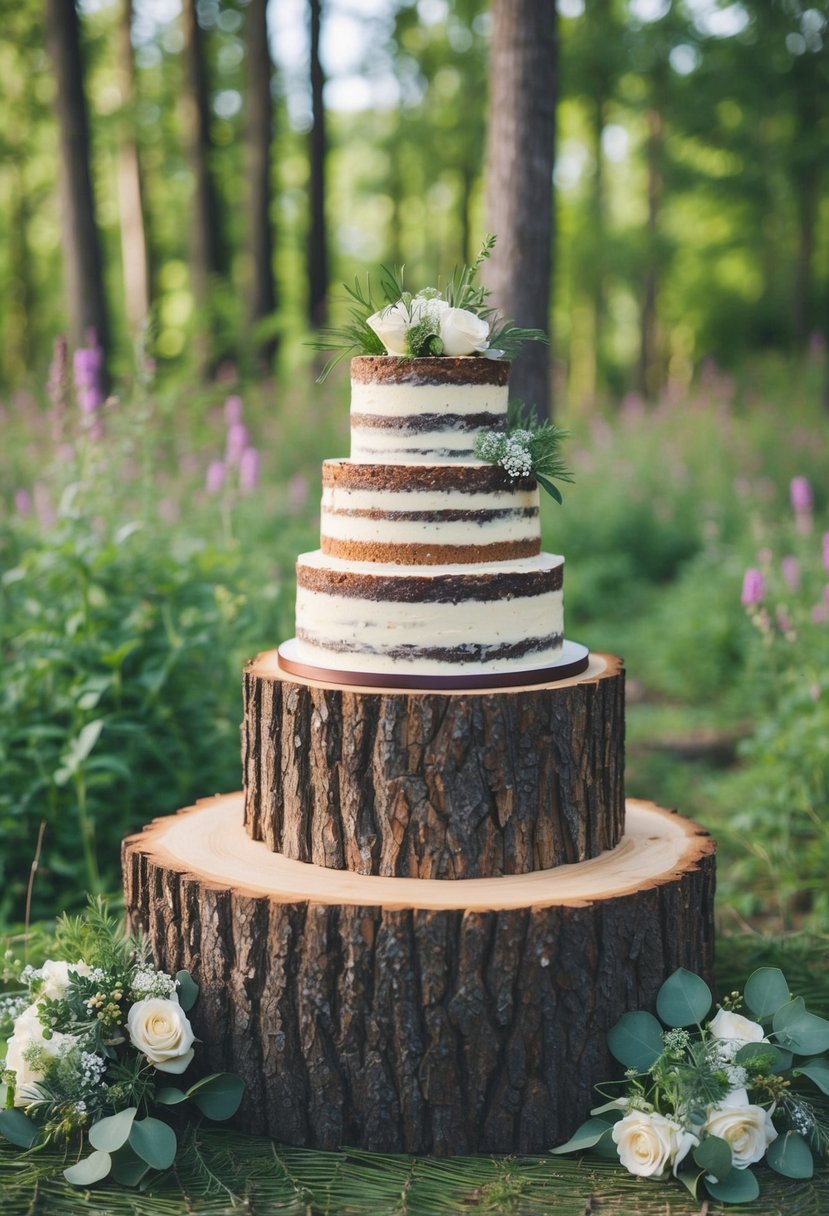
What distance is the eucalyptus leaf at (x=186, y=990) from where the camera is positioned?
3.00 m

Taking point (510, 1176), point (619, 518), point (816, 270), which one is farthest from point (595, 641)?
point (816, 270)

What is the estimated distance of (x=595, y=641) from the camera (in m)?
8.12

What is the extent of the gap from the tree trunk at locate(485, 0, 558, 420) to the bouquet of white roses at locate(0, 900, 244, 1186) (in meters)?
3.44

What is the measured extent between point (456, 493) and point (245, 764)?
36.1 inches

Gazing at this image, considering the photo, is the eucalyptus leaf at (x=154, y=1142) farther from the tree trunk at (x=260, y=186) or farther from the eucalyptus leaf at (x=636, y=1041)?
the tree trunk at (x=260, y=186)

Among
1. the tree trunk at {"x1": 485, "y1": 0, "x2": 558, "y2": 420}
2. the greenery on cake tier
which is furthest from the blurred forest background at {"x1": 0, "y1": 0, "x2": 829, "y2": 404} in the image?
the greenery on cake tier

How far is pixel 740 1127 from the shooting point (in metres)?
2.76

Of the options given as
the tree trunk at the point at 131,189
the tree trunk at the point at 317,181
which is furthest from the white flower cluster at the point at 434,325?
the tree trunk at the point at 131,189

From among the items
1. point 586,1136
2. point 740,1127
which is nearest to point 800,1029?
point 740,1127

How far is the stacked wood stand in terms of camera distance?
9.21 feet

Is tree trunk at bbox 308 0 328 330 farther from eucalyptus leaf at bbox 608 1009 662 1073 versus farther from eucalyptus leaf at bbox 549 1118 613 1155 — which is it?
eucalyptus leaf at bbox 549 1118 613 1155

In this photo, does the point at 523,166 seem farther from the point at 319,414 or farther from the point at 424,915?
the point at 319,414

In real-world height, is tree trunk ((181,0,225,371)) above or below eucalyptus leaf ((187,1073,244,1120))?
above

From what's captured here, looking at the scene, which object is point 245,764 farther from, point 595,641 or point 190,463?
point 595,641
